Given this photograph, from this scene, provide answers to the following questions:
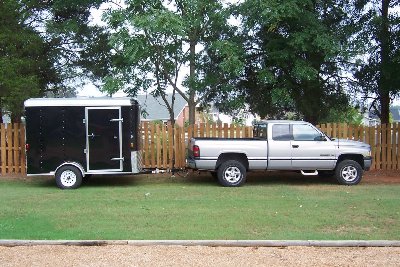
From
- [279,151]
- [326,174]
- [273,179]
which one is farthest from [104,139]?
[326,174]

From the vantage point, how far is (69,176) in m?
13.4

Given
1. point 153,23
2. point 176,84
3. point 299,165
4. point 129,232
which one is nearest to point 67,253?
point 129,232

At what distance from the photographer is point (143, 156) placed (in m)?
16.4

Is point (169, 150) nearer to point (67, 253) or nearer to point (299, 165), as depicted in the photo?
point (299, 165)

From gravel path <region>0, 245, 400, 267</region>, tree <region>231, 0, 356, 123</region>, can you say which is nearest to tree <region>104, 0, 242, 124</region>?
tree <region>231, 0, 356, 123</region>

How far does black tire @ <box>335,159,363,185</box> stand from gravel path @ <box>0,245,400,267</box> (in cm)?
673

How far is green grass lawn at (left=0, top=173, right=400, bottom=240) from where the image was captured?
317 inches

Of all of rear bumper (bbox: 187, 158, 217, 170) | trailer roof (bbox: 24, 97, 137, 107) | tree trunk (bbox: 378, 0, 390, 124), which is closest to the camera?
trailer roof (bbox: 24, 97, 137, 107)

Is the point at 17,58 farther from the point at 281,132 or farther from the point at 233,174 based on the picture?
the point at 281,132

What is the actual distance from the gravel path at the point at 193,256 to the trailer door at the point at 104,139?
6217 millimetres

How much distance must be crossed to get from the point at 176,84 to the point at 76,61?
411 cm

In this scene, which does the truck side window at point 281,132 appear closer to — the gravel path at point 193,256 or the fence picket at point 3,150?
the gravel path at point 193,256

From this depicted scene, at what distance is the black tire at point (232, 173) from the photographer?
535 inches

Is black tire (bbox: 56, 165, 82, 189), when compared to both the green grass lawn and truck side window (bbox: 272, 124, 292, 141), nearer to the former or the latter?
the green grass lawn
